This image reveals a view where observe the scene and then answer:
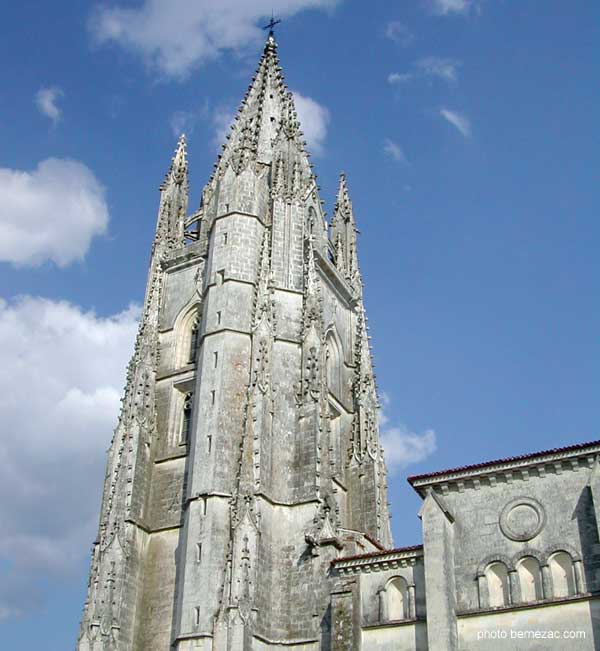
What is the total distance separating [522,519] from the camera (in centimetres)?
2139

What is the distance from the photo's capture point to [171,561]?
29.4m

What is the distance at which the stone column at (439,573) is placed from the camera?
20.5 metres

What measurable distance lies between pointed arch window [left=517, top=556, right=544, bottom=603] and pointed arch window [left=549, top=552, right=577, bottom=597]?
304 mm

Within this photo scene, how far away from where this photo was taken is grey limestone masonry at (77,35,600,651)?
68.9 ft

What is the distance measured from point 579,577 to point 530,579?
1109 millimetres

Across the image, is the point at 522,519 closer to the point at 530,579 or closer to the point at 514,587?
the point at 530,579

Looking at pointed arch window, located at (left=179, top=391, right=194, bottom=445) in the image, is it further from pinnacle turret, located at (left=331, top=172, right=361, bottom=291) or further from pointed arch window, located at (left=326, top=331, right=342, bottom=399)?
pinnacle turret, located at (left=331, top=172, right=361, bottom=291)

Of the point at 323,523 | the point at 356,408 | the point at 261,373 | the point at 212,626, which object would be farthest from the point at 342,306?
the point at 212,626

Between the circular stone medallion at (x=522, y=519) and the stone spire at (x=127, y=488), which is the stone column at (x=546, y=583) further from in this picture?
the stone spire at (x=127, y=488)

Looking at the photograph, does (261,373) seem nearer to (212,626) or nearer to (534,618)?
(212,626)

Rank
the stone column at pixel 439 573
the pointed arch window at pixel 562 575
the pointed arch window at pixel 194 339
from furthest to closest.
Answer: the pointed arch window at pixel 194 339, the stone column at pixel 439 573, the pointed arch window at pixel 562 575

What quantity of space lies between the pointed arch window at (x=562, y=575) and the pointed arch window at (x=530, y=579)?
0.30 metres

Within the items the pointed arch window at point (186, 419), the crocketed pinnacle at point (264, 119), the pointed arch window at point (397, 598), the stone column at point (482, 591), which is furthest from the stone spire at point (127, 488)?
the stone column at point (482, 591)

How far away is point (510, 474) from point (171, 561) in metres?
12.3
